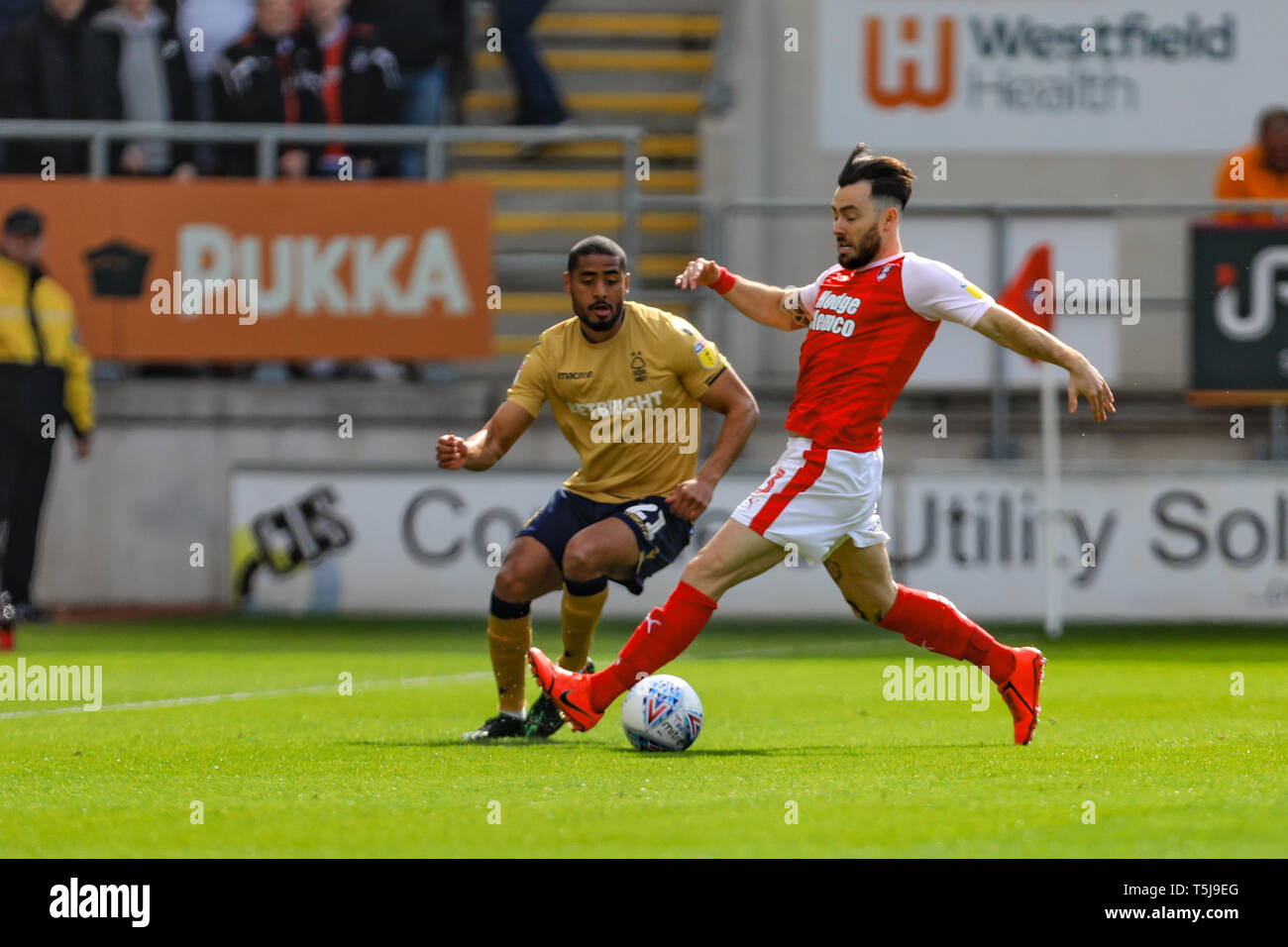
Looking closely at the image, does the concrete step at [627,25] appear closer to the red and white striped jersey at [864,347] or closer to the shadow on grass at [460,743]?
the shadow on grass at [460,743]

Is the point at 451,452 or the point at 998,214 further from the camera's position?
the point at 998,214

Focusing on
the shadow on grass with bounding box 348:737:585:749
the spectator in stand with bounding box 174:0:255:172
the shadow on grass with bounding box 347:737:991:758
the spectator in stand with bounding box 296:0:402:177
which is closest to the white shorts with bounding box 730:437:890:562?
the shadow on grass with bounding box 347:737:991:758

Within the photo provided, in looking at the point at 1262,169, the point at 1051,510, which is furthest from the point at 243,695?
the point at 1262,169

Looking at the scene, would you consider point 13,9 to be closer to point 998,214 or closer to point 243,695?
point 998,214

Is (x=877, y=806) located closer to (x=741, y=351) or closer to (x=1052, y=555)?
(x=1052, y=555)

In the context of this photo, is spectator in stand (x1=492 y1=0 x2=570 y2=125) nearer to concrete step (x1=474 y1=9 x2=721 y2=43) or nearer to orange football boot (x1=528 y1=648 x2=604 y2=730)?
concrete step (x1=474 y1=9 x2=721 y2=43)

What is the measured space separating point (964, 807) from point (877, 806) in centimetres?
26

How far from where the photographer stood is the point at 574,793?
678cm

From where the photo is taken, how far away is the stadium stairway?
18.7 m

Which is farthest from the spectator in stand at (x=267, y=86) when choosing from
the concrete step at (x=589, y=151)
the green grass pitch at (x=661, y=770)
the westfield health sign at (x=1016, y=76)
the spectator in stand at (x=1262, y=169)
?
the spectator in stand at (x=1262, y=169)

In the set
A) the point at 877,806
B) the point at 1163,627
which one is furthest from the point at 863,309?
the point at 1163,627

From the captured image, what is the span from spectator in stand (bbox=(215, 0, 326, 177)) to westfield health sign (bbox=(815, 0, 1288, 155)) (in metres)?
4.84

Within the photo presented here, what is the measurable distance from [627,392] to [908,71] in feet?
37.4

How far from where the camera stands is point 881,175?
→ 7.81 meters
